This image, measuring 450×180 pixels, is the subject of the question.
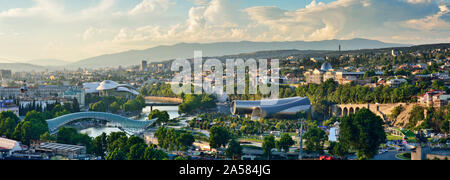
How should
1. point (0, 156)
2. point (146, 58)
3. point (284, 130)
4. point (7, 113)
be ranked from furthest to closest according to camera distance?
point (146, 58)
point (284, 130)
point (7, 113)
point (0, 156)

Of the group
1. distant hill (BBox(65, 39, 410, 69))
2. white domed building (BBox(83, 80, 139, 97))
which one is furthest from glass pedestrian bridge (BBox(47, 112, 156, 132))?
distant hill (BBox(65, 39, 410, 69))

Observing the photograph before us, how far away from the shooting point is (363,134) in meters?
7.86

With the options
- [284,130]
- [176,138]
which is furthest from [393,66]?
[176,138]

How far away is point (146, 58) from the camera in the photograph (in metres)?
68.3

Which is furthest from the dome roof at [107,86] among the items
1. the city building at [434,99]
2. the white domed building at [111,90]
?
the city building at [434,99]

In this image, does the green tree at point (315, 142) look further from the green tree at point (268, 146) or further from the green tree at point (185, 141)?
the green tree at point (185, 141)

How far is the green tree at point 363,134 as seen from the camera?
7891 millimetres

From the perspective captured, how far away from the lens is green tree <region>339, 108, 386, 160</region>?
789 cm

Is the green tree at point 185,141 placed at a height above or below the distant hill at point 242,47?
below

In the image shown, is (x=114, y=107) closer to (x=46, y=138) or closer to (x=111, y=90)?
(x=111, y=90)

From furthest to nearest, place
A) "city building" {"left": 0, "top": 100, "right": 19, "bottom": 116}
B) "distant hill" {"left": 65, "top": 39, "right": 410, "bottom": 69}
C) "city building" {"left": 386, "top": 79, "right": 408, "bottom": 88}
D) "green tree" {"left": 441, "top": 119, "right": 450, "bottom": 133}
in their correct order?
"distant hill" {"left": 65, "top": 39, "right": 410, "bottom": 69}
"city building" {"left": 386, "top": 79, "right": 408, "bottom": 88}
"city building" {"left": 0, "top": 100, "right": 19, "bottom": 116}
"green tree" {"left": 441, "top": 119, "right": 450, "bottom": 133}

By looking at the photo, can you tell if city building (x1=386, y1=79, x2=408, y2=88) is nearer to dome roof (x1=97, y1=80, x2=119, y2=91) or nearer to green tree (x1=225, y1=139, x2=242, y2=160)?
green tree (x1=225, y1=139, x2=242, y2=160)
